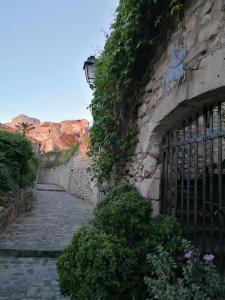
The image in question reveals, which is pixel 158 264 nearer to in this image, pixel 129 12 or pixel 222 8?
pixel 222 8

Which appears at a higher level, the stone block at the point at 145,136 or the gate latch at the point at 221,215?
the stone block at the point at 145,136

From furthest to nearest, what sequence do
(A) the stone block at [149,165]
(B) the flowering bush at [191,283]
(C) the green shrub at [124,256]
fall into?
(A) the stone block at [149,165], (C) the green shrub at [124,256], (B) the flowering bush at [191,283]

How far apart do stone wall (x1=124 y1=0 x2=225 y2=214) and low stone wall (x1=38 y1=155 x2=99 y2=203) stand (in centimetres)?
912

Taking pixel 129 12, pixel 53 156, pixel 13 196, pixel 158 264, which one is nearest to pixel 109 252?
pixel 158 264

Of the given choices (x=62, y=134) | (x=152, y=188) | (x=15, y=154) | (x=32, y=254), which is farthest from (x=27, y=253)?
(x=62, y=134)

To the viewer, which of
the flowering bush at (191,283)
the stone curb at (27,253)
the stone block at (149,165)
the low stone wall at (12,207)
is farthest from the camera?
the low stone wall at (12,207)

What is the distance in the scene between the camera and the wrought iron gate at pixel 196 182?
107 inches

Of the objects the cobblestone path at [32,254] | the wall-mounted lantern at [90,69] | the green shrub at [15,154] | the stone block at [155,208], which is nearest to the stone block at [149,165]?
the stone block at [155,208]

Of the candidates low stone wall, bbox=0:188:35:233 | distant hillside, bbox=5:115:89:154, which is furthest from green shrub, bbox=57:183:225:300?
distant hillside, bbox=5:115:89:154

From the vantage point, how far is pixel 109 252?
8.53ft

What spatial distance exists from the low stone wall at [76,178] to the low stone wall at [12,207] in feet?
10.2

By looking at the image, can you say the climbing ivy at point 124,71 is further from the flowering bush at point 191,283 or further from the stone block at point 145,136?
the flowering bush at point 191,283

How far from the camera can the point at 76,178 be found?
19.6m

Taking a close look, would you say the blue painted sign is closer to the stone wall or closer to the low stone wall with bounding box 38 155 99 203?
the stone wall
